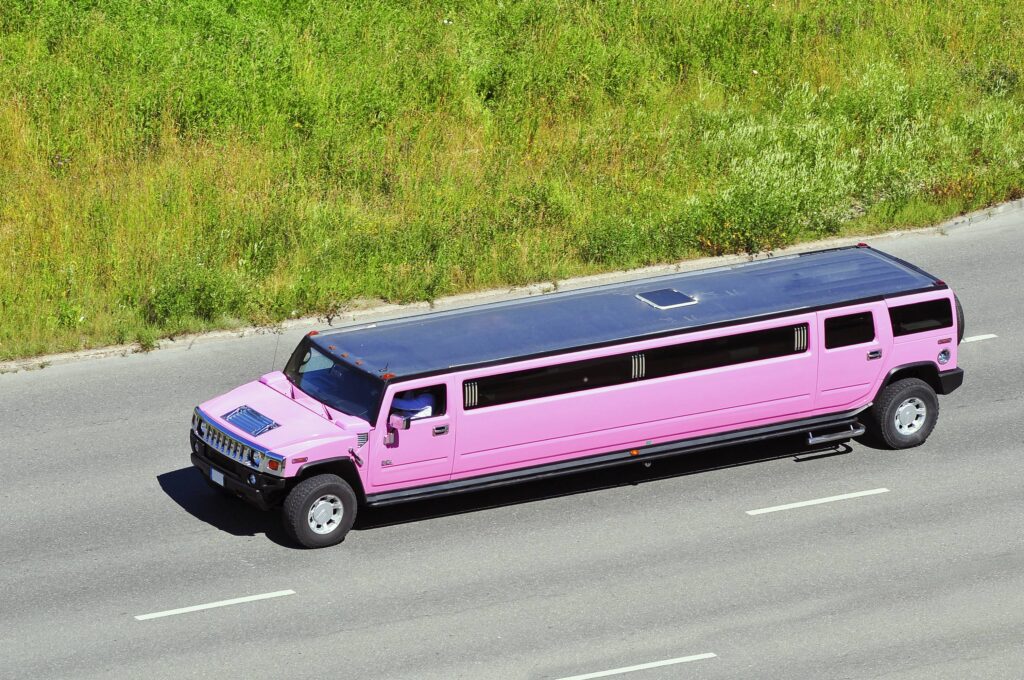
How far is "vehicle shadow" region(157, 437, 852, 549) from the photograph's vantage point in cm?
1502

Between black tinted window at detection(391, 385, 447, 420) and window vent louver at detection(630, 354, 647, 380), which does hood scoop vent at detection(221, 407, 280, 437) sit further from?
window vent louver at detection(630, 354, 647, 380)

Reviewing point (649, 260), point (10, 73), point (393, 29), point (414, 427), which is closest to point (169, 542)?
point (414, 427)

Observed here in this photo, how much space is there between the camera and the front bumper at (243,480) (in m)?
14.1

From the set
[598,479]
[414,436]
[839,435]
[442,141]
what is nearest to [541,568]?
[414,436]

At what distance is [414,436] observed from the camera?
1433 centimetres

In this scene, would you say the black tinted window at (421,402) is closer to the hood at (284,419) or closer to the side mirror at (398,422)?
the side mirror at (398,422)

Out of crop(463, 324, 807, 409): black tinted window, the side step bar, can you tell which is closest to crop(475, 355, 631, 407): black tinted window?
crop(463, 324, 807, 409): black tinted window

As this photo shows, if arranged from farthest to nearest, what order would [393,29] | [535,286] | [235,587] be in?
[393,29]
[535,286]
[235,587]

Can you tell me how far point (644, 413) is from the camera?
1507 centimetres

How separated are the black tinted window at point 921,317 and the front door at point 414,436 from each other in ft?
17.1

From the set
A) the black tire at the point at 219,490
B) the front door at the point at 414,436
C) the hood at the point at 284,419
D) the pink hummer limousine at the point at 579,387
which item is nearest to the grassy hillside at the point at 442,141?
the black tire at the point at 219,490

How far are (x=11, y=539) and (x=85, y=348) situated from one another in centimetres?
507

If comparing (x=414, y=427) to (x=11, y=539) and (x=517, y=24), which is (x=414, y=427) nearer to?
(x=11, y=539)

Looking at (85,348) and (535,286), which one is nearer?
(85,348)
